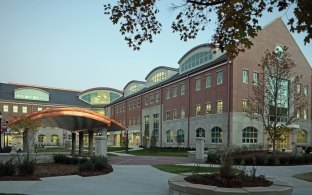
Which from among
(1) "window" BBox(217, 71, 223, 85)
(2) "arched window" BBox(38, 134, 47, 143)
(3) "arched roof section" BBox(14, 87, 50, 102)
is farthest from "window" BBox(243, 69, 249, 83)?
(3) "arched roof section" BBox(14, 87, 50, 102)

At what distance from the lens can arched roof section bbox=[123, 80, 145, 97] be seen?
7676 cm

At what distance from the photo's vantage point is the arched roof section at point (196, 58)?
48.9 metres

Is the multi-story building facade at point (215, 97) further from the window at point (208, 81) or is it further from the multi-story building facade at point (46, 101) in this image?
the multi-story building facade at point (46, 101)

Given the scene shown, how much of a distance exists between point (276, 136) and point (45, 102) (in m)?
73.1

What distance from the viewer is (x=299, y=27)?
26.6 ft

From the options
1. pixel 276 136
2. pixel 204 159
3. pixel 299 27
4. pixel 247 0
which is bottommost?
pixel 204 159

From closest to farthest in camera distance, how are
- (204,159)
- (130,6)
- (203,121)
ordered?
(130,6) < (204,159) < (203,121)

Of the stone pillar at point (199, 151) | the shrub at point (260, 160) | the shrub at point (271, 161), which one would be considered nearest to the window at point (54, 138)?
the stone pillar at point (199, 151)

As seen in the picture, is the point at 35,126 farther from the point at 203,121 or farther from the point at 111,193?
the point at 203,121

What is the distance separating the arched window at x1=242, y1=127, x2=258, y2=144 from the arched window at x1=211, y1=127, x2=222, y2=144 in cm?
283

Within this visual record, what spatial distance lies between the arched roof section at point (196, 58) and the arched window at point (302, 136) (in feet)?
48.9

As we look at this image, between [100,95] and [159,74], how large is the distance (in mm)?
39905

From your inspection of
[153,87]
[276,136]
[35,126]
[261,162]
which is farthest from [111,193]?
[153,87]

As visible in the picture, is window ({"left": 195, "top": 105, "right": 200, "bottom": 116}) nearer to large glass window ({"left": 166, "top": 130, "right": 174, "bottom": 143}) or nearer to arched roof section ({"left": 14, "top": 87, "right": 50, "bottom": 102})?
large glass window ({"left": 166, "top": 130, "right": 174, "bottom": 143})
